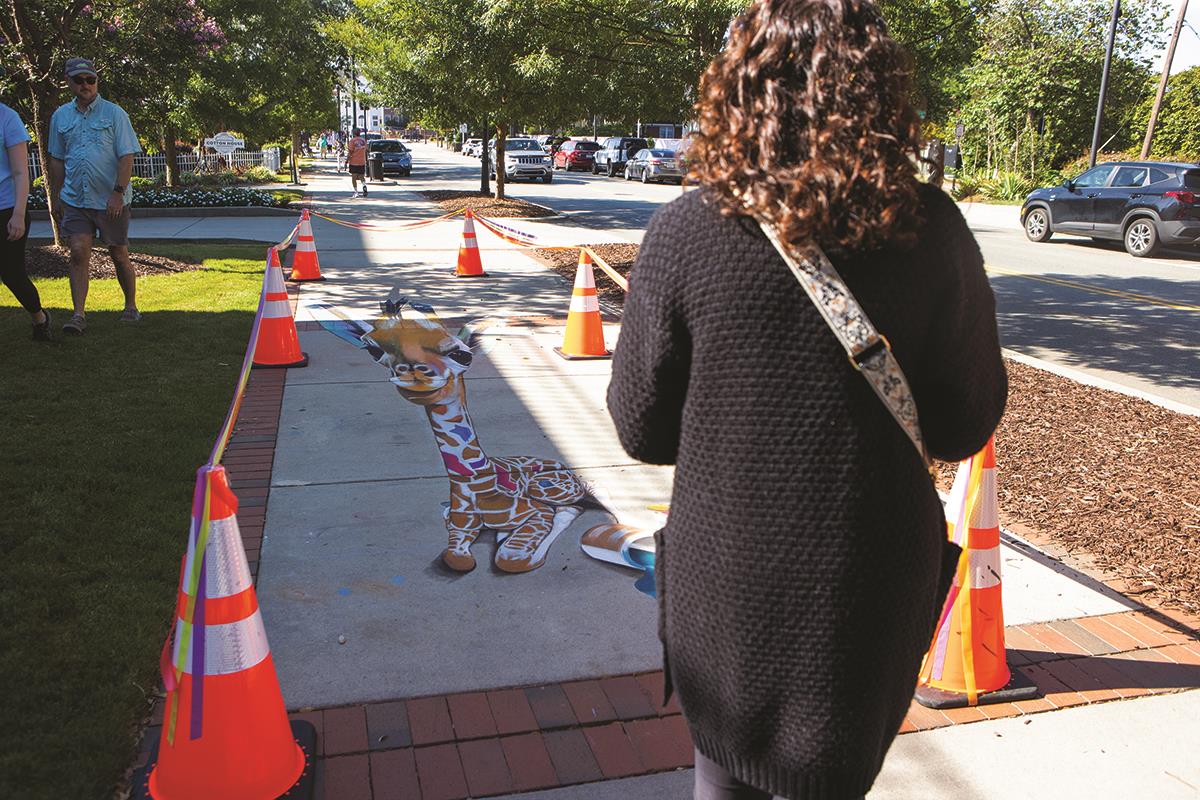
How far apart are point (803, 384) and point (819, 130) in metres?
0.40

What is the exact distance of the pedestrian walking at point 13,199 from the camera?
6477 mm

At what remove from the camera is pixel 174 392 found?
243 inches

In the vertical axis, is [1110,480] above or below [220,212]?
below

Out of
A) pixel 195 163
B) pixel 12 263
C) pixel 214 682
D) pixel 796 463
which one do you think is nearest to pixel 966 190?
pixel 796 463

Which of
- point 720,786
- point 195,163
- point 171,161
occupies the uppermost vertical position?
point 171,161

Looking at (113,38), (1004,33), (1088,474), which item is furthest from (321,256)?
(1004,33)

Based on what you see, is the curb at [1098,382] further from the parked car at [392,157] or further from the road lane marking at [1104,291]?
the parked car at [392,157]

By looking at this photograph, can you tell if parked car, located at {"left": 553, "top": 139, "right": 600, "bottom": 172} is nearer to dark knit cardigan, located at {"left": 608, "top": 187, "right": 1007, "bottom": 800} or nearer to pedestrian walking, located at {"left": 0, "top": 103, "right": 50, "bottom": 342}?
pedestrian walking, located at {"left": 0, "top": 103, "right": 50, "bottom": 342}

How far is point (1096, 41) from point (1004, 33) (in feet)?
8.29

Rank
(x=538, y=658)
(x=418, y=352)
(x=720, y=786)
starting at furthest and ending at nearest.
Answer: (x=418, y=352), (x=538, y=658), (x=720, y=786)

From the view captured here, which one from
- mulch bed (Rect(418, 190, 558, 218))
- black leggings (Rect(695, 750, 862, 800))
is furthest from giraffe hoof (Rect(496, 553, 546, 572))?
mulch bed (Rect(418, 190, 558, 218))

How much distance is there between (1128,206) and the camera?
55.3ft

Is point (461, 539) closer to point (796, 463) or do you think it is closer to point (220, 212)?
point (796, 463)

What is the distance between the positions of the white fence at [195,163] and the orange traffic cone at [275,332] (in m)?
16.0
